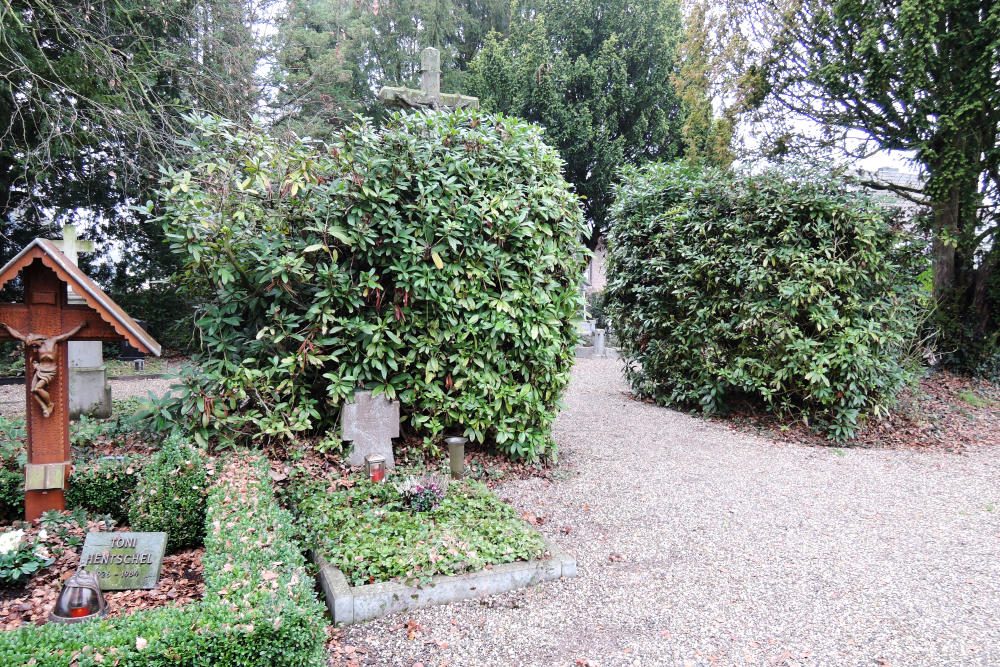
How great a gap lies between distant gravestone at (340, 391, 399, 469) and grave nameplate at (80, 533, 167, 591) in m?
1.65

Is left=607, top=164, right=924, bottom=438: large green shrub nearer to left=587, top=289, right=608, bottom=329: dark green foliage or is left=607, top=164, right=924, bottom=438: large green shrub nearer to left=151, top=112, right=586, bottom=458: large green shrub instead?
left=151, top=112, right=586, bottom=458: large green shrub

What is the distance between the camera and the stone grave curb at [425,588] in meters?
2.89

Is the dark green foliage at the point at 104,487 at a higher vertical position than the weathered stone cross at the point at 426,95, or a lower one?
lower

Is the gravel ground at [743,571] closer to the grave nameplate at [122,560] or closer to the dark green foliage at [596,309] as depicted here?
the grave nameplate at [122,560]

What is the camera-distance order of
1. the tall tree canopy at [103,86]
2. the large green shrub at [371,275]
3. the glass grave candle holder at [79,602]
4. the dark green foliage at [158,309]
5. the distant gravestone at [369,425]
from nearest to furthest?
1. the glass grave candle holder at [79,602]
2. the large green shrub at [371,275]
3. the distant gravestone at [369,425]
4. the tall tree canopy at [103,86]
5. the dark green foliage at [158,309]

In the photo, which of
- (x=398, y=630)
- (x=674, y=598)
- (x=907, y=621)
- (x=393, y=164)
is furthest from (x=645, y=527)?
(x=393, y=164)

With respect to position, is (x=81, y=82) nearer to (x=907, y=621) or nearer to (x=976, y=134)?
(x=907, y=621)

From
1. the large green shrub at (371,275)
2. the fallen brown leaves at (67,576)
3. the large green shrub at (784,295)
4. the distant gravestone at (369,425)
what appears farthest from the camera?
the large green shrub at (784,295)

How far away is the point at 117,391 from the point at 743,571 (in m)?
9.58

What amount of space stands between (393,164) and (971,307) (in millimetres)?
10604

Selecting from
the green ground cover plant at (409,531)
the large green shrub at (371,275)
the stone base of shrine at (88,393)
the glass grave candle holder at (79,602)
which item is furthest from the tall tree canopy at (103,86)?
the glass grave candle holder at (79,602)

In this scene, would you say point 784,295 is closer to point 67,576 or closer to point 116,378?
point 67,576

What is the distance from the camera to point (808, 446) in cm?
672

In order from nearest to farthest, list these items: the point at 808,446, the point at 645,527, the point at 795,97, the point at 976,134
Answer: the point at 645,527 → the point at 808,446 → the point at 976,134 → the point at 795,97
